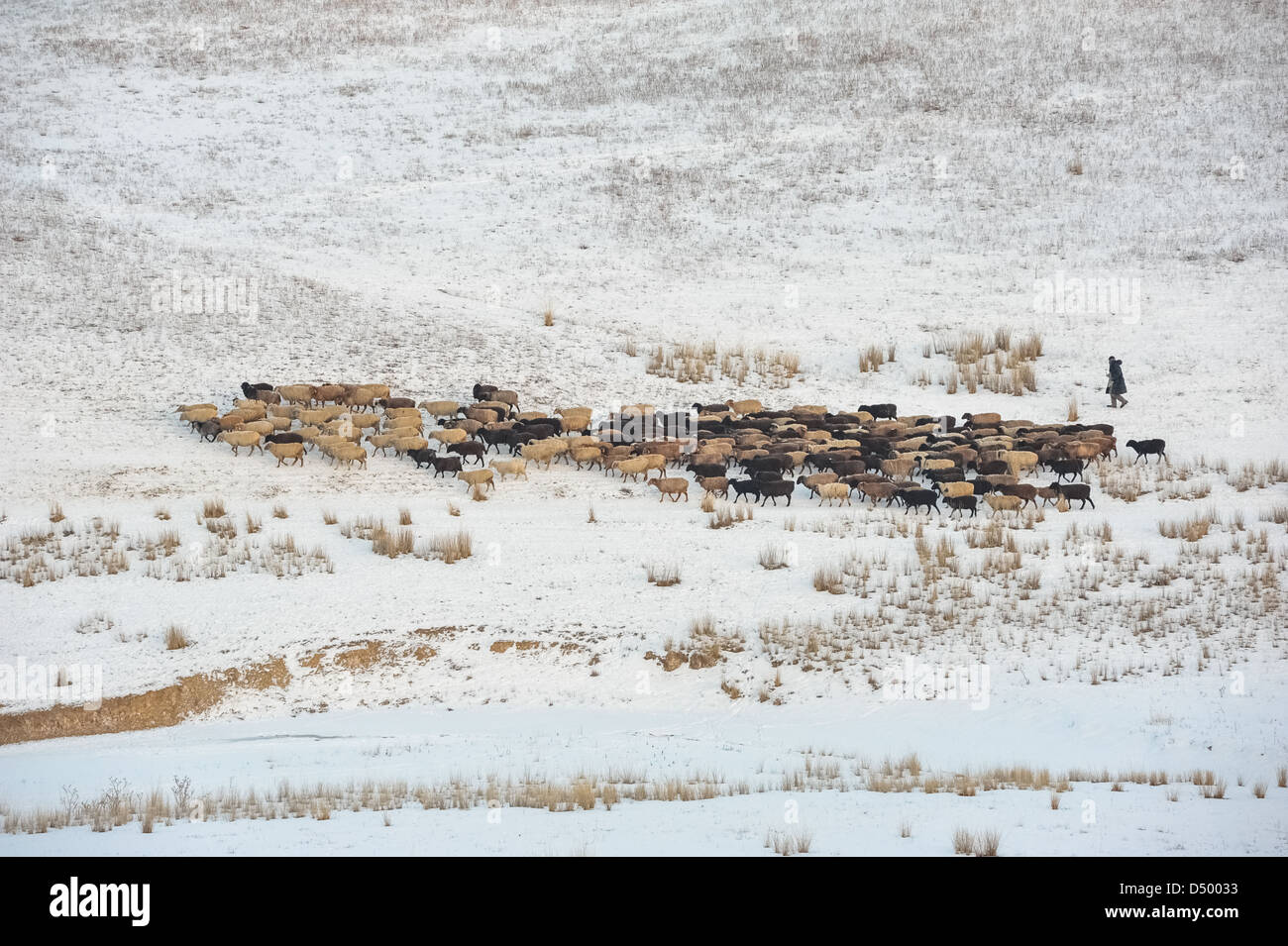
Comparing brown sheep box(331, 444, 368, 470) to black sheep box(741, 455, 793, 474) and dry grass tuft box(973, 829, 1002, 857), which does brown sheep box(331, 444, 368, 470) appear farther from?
dry grass tuft box(973, 829, 1002, 857)

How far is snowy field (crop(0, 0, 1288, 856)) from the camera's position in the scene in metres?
10.2

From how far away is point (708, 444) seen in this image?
20.8 meters

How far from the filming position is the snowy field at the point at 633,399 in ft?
33.4

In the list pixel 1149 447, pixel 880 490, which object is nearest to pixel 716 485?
pixel 880 490

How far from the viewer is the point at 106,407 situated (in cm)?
2309

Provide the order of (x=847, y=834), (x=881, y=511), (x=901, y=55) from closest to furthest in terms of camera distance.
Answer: (x=847, y=834) < (x=881, y=511) < (x=901, y=55)

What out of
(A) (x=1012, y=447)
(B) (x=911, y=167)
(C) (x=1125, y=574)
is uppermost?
(B) (x=911, y=167)

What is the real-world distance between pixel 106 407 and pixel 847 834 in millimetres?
19548

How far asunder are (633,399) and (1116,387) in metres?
10.3

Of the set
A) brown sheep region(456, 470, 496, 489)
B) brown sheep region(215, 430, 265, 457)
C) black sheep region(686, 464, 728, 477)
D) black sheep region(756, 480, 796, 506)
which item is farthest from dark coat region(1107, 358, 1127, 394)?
brown sheep region(215, 430, 265, 457)

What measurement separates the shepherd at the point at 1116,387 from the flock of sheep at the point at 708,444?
9.58 ft

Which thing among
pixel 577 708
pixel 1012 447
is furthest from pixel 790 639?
pixel 1012 447

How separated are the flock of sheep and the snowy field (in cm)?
49

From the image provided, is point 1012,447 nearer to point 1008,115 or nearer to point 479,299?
point 479,299
